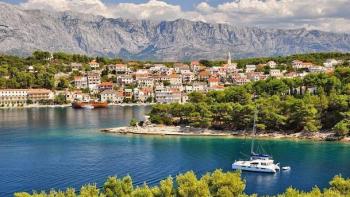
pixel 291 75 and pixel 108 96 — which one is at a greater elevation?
pixel 291 75

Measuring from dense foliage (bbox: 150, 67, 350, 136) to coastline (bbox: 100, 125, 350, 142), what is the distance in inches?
31.7

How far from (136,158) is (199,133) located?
44.3 ft

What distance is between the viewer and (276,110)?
54.3 metres

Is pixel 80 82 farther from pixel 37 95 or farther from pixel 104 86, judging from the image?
pixel 37 95

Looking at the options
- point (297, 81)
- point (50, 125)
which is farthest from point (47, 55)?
point (297, 81)

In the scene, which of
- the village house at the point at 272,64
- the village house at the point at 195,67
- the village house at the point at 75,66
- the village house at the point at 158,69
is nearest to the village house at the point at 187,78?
the village house at the point at 158,69

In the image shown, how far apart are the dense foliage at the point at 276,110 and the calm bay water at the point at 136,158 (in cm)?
394

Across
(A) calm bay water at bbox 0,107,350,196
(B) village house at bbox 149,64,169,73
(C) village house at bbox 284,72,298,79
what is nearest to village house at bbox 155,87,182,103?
(C) village house at bbox 284,72,298,79

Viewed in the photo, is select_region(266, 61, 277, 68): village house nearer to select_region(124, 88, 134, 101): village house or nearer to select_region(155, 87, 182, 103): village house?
select_region(155, 87, 182, 103): village house

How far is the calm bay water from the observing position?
114ft

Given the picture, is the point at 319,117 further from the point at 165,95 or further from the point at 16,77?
the point at 16,77

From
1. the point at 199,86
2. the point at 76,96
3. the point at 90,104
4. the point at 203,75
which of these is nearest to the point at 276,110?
the point at 90,104

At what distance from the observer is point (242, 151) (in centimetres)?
4522

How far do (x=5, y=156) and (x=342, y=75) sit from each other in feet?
143
